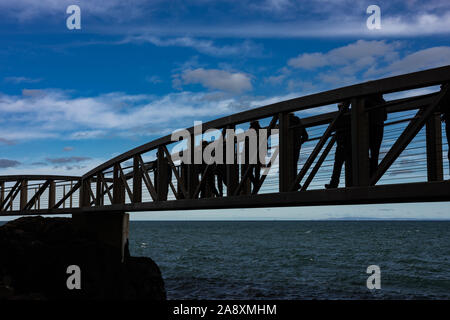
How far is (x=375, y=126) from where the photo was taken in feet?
33.6

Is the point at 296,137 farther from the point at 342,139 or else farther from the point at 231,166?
the point at 231,166

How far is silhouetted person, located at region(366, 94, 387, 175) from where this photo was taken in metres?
10.1

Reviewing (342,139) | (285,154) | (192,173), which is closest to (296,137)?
(285,154)

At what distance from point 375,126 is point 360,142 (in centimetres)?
71

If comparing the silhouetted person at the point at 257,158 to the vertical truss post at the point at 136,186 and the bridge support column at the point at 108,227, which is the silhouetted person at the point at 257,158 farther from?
the bridge support column at the point at 108,227

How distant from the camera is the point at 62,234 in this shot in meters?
19.9

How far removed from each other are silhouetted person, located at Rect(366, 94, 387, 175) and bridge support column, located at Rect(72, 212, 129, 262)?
1498cm

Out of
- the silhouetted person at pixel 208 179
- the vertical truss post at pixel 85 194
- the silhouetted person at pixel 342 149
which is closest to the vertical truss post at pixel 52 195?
the vertical truss post at pixel 85 194

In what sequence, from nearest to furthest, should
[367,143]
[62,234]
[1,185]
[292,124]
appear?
[367,143]
[292,124]
[62,234]
[1,185]

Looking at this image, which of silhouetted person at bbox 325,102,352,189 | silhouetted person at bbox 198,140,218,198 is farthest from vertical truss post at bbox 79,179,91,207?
silhouetted person at bbox 325,102,352,189
